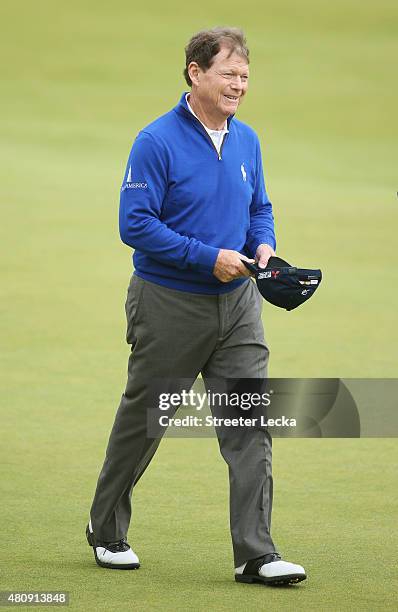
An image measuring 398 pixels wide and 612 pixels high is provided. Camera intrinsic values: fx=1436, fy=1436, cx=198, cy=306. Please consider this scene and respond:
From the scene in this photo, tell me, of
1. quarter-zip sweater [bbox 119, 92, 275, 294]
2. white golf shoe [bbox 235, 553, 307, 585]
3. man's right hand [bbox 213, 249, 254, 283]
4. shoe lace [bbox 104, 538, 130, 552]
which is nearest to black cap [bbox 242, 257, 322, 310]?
man's right hand [bbox 213, 249, 254, 283]

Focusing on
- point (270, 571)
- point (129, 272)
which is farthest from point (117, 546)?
point (129, 272)

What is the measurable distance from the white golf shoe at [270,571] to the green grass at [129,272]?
0.04 meters

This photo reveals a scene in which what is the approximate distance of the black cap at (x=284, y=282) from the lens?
4305 mm

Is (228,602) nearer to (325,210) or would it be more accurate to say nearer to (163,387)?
(163,387)

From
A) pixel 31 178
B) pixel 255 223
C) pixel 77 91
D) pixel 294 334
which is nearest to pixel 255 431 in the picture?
pixel 255 223

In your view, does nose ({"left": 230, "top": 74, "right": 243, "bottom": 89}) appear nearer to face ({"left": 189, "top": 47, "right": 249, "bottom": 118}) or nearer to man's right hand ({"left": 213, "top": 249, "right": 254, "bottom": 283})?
face ({"left": 189, "top": 47, "right": 249, "bottom": 118})

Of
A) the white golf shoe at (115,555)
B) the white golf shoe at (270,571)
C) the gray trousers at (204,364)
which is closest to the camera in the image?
the white golf shoe at (270,571)

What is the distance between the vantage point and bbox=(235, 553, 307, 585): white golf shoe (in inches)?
166

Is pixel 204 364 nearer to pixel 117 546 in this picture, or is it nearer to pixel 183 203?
pixel 183 203

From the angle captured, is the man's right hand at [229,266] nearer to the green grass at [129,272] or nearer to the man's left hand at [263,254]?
the man's left hand at [263,254]

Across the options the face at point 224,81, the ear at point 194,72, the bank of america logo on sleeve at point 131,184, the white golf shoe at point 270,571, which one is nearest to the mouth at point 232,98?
the face at point 224,81

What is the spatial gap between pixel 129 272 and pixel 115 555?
677 centimetres

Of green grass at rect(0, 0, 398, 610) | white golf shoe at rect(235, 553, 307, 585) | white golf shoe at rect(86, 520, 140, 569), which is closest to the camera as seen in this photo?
white golf shoe at rect(235, 553, 307, 585)

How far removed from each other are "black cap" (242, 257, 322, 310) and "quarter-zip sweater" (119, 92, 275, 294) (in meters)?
0.16
